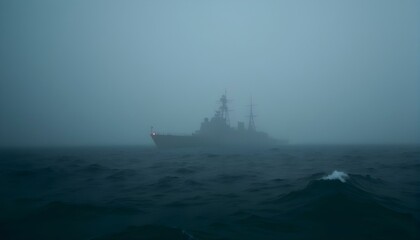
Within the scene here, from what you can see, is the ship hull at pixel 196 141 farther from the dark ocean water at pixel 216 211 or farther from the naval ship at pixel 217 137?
the dark ocean water at pixel 216 211

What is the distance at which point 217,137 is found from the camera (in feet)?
332

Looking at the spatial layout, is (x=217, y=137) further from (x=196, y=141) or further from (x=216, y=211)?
(x=216, y=211)

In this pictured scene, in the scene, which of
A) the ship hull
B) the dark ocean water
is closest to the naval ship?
the ship hull

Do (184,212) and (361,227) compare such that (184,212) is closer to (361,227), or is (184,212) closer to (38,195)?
(361,227)

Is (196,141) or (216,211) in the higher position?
(196,141)

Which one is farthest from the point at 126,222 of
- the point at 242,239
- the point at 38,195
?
the point at 38,195

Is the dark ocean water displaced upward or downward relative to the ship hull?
downward

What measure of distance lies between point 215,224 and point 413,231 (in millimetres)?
5460

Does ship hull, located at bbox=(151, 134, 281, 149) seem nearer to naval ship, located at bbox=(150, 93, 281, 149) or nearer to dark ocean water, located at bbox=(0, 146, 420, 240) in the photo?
naval ship, located at bbox=(150, 93, 281, 149)

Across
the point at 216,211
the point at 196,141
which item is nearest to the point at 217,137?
the point at 196,141

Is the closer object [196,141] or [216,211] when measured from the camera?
[216,211]

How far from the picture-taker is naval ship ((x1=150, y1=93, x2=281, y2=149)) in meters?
87.8

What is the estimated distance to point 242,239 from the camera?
691 centimetres

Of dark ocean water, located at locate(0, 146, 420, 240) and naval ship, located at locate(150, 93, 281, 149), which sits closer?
dark ocean water, located at locate(0, 146, 420, 240)
